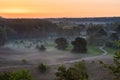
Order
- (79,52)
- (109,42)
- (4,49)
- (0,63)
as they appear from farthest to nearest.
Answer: (109,42) < (4,49) < (79,52) < (0,63)

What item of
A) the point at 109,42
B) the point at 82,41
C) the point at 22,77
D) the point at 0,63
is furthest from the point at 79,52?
the point at 22,77

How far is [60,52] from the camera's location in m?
84.8

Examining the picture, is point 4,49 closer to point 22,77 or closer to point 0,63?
point 0,63

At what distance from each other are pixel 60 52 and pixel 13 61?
59.9 feet

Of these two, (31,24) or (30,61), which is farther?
(31,24)

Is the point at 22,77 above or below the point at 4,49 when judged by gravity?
above

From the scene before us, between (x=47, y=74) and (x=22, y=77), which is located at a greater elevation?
(x=22, y=77)

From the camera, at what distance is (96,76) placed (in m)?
53.4

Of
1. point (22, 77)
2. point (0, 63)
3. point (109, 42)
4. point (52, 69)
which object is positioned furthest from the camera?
point (109, 42)

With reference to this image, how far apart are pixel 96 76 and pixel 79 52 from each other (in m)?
29.6

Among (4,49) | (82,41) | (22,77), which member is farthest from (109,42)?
(22,77)

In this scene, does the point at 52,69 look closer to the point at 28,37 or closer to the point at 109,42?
the point at 109,42

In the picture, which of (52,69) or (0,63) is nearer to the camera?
(52,69)

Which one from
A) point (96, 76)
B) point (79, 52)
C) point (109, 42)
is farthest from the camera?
point (109, 42)
